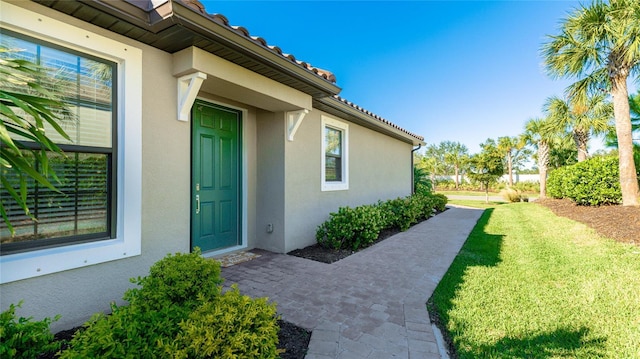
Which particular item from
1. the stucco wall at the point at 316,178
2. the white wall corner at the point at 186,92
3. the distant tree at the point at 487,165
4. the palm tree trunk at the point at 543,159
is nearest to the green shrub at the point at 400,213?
the stucco wall at the point at 316,178

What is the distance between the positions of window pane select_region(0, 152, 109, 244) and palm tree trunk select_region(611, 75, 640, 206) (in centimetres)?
1320

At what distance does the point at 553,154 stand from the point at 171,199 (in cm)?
3012

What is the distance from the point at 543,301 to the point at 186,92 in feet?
16.8

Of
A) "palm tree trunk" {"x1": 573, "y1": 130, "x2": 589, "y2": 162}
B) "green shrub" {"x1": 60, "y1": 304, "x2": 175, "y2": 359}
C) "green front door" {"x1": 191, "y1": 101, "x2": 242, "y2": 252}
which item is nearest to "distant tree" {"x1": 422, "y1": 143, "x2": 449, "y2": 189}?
"palm tree trunk" {"x1": 573, "y1": 130, "x2": 589, "y2": 162}

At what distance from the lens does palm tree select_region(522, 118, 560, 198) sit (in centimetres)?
1838

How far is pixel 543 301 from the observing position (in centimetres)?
338

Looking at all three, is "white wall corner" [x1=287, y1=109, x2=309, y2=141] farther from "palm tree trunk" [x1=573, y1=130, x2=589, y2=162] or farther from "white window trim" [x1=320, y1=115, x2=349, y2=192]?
"palm tree trunk" [x1=573, y1=130, x2=589, y2=162]

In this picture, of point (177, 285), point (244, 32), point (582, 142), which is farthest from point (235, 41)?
point (582, 142)

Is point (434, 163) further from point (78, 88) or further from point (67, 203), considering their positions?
point (67, 203)

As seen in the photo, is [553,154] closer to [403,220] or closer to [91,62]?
[403,220]

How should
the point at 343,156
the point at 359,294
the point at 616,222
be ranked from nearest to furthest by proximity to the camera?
the point at 359,294
the point at 616,222
the point at 343,156

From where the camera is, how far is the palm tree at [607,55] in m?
8.12

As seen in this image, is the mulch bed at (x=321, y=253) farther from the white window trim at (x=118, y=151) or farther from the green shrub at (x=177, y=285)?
the white window trim at (x=118, y=151)

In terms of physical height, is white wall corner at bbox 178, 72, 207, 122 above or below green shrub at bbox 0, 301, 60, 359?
above
